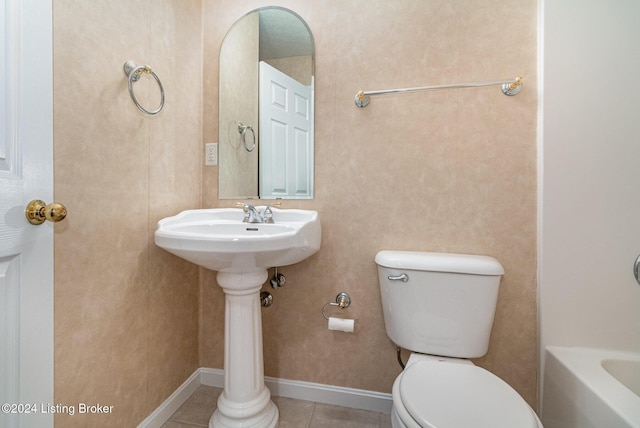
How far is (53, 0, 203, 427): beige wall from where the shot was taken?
2.73ft

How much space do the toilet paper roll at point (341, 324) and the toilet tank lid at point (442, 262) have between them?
302 mm

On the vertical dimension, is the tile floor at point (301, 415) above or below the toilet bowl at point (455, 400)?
below

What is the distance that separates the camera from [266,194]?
1.39 metres

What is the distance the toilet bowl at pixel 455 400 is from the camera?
697 millimetres

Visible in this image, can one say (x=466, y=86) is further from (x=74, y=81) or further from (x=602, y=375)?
(x=74, y=81)

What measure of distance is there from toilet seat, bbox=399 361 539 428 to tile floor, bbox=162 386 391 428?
1.64 feet

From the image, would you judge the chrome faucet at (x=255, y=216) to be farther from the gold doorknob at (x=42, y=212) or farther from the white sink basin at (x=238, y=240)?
the gold doorknob at (x=42, y=212)

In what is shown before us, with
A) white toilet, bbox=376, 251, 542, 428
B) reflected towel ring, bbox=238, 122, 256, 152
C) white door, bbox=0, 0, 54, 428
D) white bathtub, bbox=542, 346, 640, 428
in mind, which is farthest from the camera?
reflected towel ring, bbox=238, 122, 256, 152

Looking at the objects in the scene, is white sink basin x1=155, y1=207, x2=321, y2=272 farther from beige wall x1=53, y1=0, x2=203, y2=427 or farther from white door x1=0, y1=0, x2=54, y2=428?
white door x1=0, y1=0, x2=54, y2=428

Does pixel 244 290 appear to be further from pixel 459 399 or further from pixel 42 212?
pixel 459 399

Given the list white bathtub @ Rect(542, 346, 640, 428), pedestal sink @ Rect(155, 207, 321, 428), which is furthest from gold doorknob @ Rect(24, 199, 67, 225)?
white bathtub @ Rect(542, 346, 640, 428)

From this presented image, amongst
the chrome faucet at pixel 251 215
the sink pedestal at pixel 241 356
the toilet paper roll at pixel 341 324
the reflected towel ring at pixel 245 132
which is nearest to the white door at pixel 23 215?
the sink pedestal at pixel 241 356

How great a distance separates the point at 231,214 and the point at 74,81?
0.69m

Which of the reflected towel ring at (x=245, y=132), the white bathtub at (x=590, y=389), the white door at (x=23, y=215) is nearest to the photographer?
the white door at (x=23, y=215)
